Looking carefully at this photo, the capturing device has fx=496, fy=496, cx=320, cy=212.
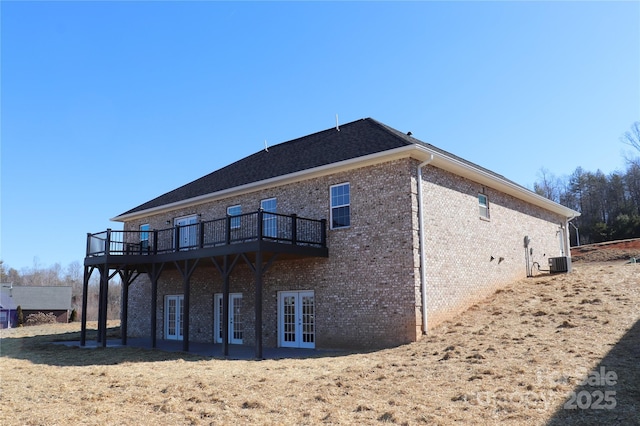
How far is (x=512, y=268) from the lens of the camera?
728 inches

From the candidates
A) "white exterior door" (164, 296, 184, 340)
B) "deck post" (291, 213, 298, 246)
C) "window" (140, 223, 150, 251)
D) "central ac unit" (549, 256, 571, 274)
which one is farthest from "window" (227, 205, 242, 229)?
"central ac unit" (549, 256, 571, 274)

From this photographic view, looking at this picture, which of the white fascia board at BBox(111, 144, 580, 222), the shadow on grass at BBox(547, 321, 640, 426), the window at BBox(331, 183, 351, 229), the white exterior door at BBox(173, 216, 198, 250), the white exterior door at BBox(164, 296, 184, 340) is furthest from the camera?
the white exterior door at BBox(164, 296, 184, 340)

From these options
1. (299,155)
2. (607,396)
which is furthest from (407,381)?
(299,155)

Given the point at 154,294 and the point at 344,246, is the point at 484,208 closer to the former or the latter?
the point at 344,246

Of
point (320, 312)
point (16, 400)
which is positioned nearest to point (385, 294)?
point (320, 312)

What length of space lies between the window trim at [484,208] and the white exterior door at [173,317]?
12412 mm

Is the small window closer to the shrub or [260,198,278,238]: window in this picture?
[260,198,278,238]: window

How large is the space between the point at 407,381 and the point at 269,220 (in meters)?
9.32

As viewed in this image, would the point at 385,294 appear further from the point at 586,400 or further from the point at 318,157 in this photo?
the point at 586,400

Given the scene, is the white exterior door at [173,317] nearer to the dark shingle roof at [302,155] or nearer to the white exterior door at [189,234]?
the white exterior door at [189,234]

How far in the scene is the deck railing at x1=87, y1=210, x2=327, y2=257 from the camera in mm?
14852

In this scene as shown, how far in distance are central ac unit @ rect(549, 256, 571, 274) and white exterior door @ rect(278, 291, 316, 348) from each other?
10.5m

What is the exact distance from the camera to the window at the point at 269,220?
55.1 feet

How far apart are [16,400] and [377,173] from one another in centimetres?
1010
